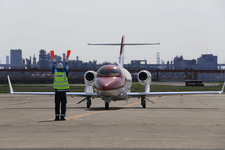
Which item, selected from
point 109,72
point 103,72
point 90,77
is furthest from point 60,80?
point 90,77

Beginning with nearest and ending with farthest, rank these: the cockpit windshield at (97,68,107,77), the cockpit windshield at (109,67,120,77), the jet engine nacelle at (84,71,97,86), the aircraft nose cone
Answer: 1. the aircraft nose cone
2. the cockpit windshield at (97,68,107,77)
3. the cockpit windshield at (109,67,120,77)
4. the jet engine nacelle at (84,71,97,86)

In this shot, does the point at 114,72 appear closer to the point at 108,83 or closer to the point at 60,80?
the point at 108,83

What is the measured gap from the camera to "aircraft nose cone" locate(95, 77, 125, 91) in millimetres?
18234

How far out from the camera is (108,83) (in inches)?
727

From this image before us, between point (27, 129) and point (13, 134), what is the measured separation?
0.98 metres

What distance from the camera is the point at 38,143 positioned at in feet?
24.5

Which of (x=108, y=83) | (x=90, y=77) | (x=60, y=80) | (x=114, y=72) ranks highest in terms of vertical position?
(x=114, y=72)

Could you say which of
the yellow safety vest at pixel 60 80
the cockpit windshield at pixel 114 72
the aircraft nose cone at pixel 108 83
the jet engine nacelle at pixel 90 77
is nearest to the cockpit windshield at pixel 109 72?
the cockpit windshield at pixel 114 72

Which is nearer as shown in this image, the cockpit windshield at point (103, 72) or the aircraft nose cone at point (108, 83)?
the aircraft nose cone at point (108, 83)

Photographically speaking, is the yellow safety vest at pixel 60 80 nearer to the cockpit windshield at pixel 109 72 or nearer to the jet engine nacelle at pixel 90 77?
the cockpit windshield at pixel 109 72

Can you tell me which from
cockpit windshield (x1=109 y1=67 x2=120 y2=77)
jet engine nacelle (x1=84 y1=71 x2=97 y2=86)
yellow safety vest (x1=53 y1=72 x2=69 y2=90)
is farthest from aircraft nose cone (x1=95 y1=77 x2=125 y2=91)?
yellow safety vest (x1=53 y1=72 x2=69 y2=90)

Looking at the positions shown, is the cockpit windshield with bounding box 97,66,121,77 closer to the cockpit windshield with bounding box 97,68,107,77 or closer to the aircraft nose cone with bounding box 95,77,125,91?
the cockpit windshield with bounding box 97,68,107,77

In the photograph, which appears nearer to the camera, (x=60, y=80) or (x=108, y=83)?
(x=60, y=80)

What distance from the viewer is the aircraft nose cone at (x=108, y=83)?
1823 cm
